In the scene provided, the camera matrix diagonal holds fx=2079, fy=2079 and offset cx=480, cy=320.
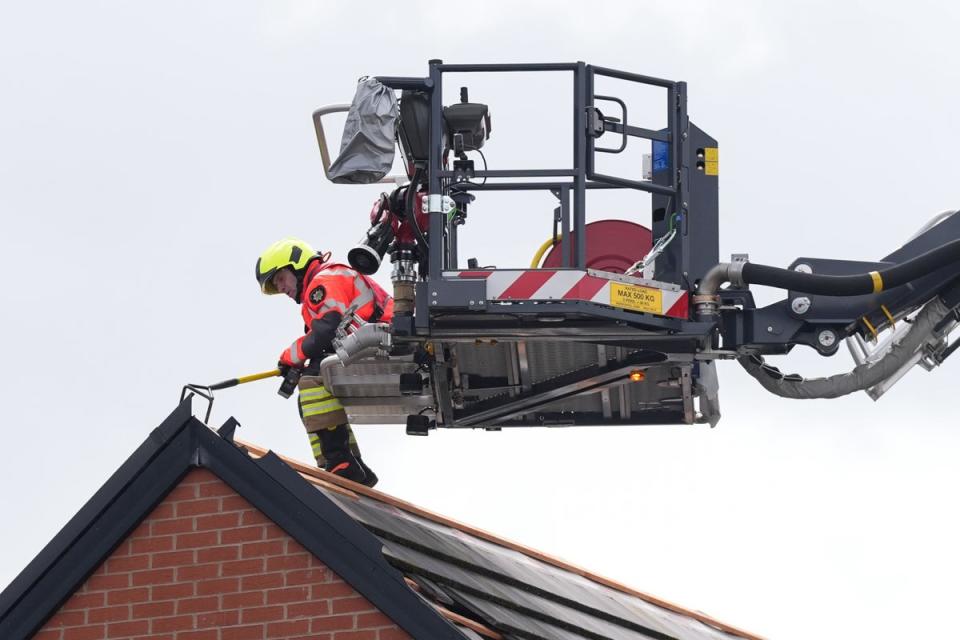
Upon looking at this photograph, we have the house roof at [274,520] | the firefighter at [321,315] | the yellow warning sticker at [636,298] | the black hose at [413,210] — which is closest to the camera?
the house roof at [274,520]

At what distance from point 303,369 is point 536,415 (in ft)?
6.10

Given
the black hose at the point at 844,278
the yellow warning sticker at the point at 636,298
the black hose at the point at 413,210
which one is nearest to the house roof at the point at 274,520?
the yellow warning sticker at the point at 636,298

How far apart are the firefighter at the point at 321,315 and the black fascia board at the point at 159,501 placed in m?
4.63

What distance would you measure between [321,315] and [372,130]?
2.13 meters

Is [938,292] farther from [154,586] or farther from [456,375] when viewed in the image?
[154,586]

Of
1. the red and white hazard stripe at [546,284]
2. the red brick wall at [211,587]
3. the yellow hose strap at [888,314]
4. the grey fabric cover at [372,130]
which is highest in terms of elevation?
the grey fabric cover at [372,130]

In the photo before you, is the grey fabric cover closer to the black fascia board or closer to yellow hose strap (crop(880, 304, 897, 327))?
the black fascia board

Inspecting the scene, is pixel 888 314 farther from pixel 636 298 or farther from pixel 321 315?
pixel 321 315

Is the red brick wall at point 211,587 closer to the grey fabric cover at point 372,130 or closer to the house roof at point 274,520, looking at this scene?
the house roof at point 274,520

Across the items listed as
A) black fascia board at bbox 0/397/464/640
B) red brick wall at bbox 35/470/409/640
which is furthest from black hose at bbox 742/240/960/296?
red brick wall at bbox 35/470/409/640

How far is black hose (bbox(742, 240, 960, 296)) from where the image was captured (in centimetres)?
1466

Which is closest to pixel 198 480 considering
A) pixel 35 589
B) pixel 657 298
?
pixel 35 589

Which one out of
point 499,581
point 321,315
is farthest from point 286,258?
point 499,581

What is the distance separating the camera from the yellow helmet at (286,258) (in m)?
16.9
